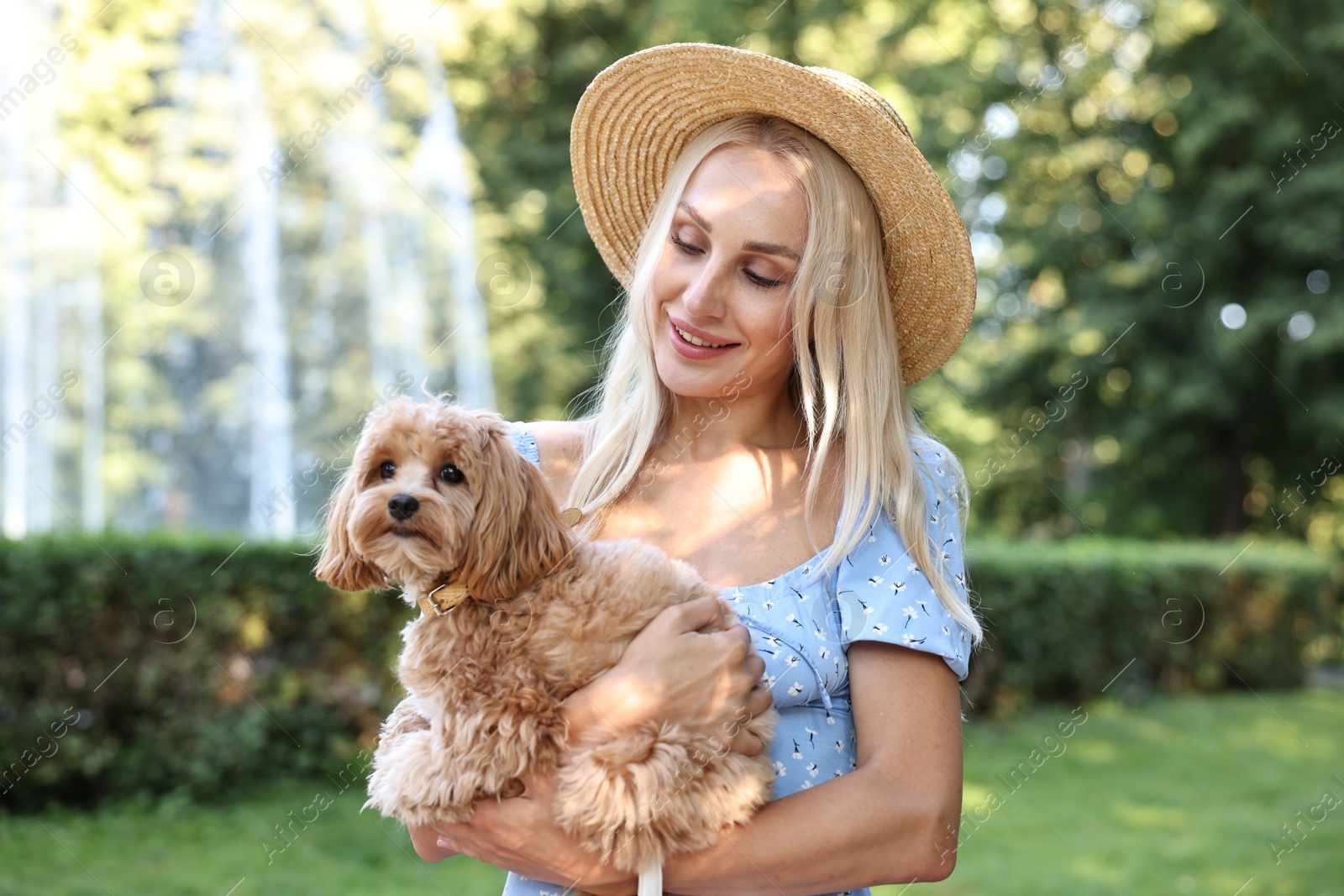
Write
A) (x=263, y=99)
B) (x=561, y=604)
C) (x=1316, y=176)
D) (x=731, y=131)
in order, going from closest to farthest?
1. (x=561, y=604)
2. (x=731, y=131)
3. (x=1316, y=176)
4. (x=263, y=99)

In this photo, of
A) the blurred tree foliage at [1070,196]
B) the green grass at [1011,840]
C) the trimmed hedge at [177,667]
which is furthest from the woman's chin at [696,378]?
the blurred tree foliage at [1070,196]

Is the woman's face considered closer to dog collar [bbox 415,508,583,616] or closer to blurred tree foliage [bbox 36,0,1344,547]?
dog collar [bbox 415,508,583,616]

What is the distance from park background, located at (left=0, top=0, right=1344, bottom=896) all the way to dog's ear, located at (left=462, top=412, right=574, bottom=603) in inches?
364

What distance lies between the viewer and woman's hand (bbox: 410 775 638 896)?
2.22m

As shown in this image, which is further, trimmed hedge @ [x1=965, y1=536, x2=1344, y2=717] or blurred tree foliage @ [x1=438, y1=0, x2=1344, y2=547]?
blurred tree foliage @ [x1=438, y1=0, x2=1344, y2=547]

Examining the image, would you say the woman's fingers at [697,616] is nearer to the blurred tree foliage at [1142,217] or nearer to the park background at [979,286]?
the park background at [979,286]

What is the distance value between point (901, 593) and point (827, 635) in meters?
0.19

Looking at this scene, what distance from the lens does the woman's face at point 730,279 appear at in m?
2.68

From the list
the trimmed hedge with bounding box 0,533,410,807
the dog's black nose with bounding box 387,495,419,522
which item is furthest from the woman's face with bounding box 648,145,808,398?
the trimmed hedge with bounding box 0,533,410,807

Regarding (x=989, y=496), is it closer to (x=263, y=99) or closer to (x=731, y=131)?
(x=263, y=99)

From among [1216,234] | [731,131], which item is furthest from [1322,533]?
[731,131]

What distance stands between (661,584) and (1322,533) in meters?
26.4

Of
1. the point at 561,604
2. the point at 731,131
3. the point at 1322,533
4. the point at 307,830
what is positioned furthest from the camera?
the point at 1322,533

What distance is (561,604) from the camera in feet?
7.89
